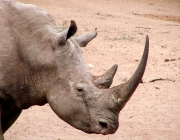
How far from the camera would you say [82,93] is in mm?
5656

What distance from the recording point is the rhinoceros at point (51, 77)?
5.57 meters

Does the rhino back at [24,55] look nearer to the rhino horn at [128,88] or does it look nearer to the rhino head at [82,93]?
the rhino head at [82,93]

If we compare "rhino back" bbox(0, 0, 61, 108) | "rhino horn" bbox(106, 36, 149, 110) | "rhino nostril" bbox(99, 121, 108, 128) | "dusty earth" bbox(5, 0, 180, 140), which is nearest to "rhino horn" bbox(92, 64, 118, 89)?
"rhino horn" bbox(106, 36, 149, 110)

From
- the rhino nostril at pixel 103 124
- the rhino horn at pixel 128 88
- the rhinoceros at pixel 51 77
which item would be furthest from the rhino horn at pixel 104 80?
the rhino nostril at pixel 103 124

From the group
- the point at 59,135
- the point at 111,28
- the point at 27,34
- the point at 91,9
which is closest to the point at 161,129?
the point at 59,135

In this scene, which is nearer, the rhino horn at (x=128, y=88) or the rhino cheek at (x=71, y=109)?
the rhino horn at (x=128, y=88)

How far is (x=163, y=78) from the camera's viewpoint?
34.0ft

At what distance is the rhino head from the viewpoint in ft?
18.1

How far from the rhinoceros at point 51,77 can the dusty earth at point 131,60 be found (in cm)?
179

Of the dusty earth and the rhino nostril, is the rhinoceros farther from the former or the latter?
the dusty earth

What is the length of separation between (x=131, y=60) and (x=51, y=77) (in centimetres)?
586

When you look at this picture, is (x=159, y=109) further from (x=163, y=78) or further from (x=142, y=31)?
(x=142, y=31)

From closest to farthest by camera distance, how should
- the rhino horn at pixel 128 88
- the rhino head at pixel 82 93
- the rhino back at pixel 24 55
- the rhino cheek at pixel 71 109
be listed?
the rhino horn at pixel 128 88 → the rhino head at pixel 82 93 → the rhino cheek at pixel 71 109 → the rhino back at pixel 24 55

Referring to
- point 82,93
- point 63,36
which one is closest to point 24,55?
point 63,36
